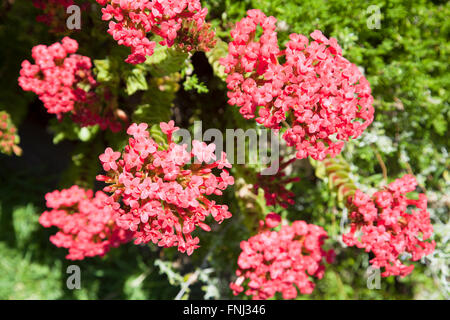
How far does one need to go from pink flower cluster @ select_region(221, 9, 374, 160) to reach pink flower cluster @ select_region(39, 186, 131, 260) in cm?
148

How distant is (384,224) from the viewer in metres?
2.55

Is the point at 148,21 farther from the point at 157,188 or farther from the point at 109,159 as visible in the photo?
the point at 157,188

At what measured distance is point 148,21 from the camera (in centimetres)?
210

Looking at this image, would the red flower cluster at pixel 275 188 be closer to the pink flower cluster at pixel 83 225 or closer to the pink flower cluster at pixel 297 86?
the pink flower cluster at pixel 297 86

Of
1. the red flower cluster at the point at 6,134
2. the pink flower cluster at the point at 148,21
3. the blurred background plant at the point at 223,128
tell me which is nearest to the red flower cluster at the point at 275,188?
the blurred background plant at the point at 223,128

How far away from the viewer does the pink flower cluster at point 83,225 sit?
9.62 ft

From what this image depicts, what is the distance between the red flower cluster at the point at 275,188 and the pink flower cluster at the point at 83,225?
1.15m

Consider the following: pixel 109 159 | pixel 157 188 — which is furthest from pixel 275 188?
pixel 109 159

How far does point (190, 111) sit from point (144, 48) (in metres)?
1.60

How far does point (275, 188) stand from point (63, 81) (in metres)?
Result: 1.80

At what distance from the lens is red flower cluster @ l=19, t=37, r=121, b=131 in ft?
8.96

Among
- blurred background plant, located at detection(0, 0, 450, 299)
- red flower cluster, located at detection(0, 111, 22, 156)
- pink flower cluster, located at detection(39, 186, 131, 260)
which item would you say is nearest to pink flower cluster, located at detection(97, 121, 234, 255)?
blurred background plant, located at detection(0, 0, 450, 299)

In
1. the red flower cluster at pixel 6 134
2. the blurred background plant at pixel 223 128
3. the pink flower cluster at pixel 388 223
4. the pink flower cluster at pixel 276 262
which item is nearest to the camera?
the pink flower cluster at pixel 388 223
